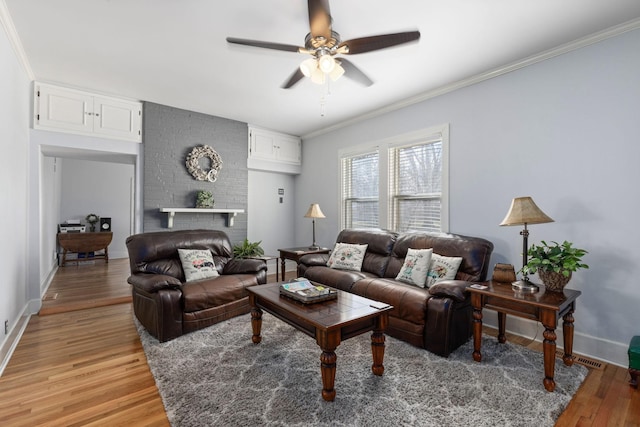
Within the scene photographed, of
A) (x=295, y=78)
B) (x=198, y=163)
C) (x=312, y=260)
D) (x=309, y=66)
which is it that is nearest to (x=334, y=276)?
(x=312, y=260)

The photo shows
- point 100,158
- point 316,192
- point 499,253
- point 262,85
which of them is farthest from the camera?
point 316,192

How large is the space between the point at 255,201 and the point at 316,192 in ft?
3.77

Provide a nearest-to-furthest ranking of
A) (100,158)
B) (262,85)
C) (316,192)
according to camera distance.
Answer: (262,85) → (100,158) → (316,192)

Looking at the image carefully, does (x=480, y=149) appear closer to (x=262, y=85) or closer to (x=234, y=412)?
(x=262, y=85)

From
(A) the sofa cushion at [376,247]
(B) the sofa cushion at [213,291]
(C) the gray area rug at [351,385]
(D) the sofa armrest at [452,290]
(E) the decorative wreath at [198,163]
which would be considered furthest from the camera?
(E) the decorative wreath at [198,163]

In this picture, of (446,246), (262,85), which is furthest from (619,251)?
(262,85)

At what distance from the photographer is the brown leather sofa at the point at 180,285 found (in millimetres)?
2791

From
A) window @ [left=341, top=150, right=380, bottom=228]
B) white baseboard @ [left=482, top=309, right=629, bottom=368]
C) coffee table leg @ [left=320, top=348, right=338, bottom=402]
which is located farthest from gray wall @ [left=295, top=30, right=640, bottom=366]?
coffee table leg @ [left=320, top=348, right=338, bottom=402]

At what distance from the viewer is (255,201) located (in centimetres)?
567

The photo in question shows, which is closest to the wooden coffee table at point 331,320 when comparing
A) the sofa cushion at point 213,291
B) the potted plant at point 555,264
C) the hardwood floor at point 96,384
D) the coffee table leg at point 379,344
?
the coffee table leg at point 379,344

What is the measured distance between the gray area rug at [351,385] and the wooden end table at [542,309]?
0.14m

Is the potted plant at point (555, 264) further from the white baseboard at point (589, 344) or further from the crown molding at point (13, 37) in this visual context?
the crown molding at point (13, 37)

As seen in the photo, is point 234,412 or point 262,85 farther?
point 262,85

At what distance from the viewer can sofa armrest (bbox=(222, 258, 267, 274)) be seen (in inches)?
143
